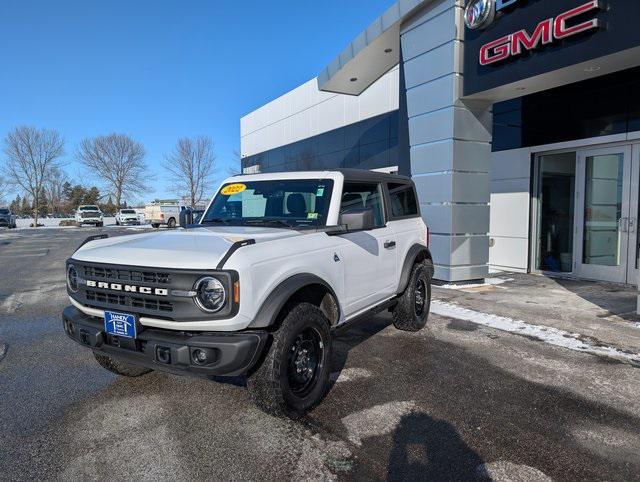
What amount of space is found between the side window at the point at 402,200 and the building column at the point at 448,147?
3.05 meters

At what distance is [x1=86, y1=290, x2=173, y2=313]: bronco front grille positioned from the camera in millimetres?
3070

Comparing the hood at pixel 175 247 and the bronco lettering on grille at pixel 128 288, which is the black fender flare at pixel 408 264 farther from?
the bronco lettering on grille at pixel 128 288

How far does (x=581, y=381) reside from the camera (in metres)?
4.10

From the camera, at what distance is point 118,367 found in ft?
13.4

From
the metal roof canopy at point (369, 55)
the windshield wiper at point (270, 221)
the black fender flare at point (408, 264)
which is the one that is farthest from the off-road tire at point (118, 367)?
the metal roof canopy at point (369, 55)

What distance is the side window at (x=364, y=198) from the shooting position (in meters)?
4.41

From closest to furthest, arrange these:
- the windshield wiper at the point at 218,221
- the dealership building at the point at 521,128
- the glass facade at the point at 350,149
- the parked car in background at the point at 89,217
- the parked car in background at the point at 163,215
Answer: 1. the windshield wiper at the point at 218,221
2. the dealership building at the point at 521,128
3. the glass facade at the point at 350,149
4. the parked car in background at the point at 163,215
5. the parked car in background at the point at 89,217

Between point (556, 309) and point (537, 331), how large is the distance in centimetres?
147

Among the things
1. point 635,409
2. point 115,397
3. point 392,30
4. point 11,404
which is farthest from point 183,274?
point 392,30

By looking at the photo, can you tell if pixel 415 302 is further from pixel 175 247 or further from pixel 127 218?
pixel 127 218

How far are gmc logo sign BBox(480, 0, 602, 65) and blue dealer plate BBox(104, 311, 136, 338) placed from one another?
7099 millimetres

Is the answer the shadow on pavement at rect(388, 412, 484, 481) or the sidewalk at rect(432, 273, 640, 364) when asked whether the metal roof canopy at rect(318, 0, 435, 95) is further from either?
the shadow on pavement at rect(388, 412, 484, 481)

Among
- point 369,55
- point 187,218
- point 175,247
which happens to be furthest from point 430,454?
point 369,55

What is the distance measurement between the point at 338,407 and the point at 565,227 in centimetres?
854
